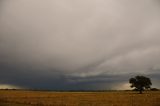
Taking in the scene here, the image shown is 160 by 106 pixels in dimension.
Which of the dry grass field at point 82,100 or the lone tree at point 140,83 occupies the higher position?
the lone tree at point 140,83

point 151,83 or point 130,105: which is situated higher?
point 151,83

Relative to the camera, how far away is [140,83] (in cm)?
10481

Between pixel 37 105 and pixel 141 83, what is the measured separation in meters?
66.9

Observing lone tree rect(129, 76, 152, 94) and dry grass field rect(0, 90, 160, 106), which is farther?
lone tree rect(129, 76, 152, 94)

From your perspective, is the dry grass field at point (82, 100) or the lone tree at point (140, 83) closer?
the dry grass field at point (82, 100)

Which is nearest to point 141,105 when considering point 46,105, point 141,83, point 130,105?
point 130,105

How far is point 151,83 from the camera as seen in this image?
107 m

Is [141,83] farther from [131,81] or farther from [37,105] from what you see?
[37,105]

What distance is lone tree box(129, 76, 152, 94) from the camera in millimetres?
104812

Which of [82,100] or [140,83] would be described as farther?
[140,83]

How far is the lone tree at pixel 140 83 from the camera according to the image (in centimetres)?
10481

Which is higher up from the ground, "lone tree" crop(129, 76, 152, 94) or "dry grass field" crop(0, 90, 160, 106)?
"lone tree" crop(129, 76, 152, 94)

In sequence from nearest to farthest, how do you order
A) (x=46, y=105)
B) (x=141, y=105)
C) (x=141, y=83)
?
(x=141, y=105)
(x=46, y=105)
(x=141, y=83)

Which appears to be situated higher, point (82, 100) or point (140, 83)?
point (140, 83)
